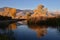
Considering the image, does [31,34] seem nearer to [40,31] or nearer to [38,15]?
[40,31]

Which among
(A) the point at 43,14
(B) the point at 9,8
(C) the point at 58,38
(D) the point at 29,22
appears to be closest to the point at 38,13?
(A) the point at 43,14

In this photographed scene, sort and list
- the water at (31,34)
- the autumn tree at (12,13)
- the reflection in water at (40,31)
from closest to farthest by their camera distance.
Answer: the water at (31,34) < the reflection in water at (40,31) < the autumn tree at (12,13)

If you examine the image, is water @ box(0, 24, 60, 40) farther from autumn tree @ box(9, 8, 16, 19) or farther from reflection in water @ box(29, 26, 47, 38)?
autumn tree @ box(9, 8, 16, 19)

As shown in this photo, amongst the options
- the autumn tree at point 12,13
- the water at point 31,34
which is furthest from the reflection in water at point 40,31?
the autumn tree at point 12,13

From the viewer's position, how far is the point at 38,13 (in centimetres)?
1307

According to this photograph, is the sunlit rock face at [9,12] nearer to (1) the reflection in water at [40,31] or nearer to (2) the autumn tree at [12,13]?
(2) the autumn tree at [12,13]

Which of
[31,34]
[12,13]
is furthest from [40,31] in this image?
[12,13]

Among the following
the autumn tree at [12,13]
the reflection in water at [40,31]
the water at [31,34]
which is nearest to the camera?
the water at [31,34]

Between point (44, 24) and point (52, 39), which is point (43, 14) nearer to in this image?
point (44, 24)

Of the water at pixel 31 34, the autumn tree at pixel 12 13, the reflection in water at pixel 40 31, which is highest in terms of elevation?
the autumn tree at pixel 12 13

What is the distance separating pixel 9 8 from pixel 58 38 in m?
5.75

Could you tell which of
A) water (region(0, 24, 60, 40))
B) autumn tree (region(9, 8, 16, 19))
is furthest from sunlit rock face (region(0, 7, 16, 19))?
water (region(0, 24, 60, 40))

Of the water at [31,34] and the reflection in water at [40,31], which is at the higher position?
the water at [31,34]

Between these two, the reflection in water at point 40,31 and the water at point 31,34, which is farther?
the reflection in water at point 40,31
